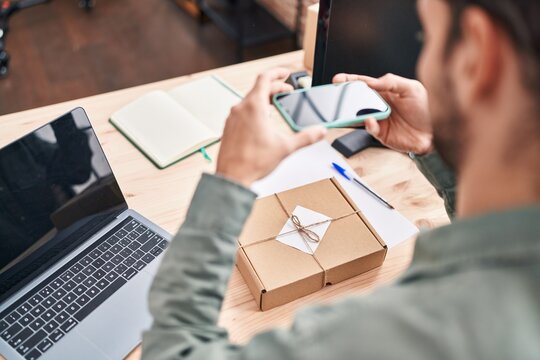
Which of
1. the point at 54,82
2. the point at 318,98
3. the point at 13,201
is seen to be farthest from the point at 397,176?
the point at 54,82

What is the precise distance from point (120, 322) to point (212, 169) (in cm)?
41

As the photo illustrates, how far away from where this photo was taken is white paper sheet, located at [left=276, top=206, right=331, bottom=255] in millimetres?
863

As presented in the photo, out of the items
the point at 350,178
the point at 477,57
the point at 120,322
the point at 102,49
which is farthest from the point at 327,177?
the point at 102,49

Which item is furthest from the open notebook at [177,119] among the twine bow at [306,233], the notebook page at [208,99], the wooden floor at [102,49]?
the wooden floor at [102,49]

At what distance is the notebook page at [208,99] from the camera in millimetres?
1202

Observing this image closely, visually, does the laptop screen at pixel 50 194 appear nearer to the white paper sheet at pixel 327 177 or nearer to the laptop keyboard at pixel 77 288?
the laptop keyboard at pixel 77 288

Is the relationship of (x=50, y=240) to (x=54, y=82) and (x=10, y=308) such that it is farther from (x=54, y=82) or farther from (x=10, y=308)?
(x=54, y=82)

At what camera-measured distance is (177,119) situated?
117 cm

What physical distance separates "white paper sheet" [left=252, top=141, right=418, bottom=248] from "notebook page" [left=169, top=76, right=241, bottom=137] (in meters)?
0.22

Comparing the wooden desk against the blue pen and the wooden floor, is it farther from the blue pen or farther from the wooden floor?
the wooden floor

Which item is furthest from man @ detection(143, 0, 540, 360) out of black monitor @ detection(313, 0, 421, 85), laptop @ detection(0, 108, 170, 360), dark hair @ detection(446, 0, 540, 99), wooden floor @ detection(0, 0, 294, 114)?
wooden floor @ detection(0, 0, 294, 114)

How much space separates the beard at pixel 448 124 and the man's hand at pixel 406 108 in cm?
38

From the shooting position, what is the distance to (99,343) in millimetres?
764

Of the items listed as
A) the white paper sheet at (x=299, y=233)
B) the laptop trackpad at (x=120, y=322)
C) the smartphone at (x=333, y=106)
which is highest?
the smartphone at (x=333, y=106)
